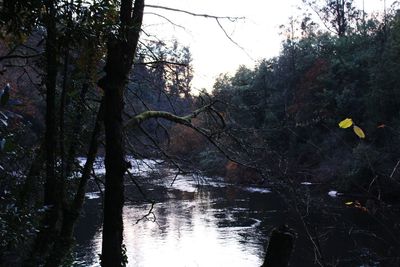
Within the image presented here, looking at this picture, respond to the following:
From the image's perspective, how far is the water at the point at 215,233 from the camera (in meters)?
11.6

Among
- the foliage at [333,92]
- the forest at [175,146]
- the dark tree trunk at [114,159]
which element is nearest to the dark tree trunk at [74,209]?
the forest at [175,146]

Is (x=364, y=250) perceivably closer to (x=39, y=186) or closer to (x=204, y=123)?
(x=204, y=123)

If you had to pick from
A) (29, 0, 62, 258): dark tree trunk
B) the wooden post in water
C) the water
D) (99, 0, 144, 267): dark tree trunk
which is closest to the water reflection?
the water

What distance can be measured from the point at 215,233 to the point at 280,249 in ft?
40.5

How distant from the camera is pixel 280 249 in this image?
85.8 inches

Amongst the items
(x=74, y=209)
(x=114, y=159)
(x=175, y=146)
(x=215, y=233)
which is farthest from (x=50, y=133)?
(x=175, y=146)

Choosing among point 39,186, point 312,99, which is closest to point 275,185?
point 39,186

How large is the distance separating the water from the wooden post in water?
6293mm

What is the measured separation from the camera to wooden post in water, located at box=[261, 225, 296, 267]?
2.15 m

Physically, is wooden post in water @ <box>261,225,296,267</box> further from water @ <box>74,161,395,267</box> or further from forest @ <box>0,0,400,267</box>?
water @ <box>74,161,395,267</box>

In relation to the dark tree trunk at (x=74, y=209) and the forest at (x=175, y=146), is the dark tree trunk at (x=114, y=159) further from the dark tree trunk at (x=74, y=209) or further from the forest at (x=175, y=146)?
the dark tree trunk at (x=74, y=209)

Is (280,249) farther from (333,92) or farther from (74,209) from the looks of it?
(333,92)

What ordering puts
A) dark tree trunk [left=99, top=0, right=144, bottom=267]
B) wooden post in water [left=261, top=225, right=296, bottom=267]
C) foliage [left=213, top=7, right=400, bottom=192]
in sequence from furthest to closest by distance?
foliage [left=213, top=7, right=400, bottom=192] < dark tree trunk [left=99, top=0, right=144, bottom=267] < wooden post in water [left=261, top=225, right=296, bottom=267]

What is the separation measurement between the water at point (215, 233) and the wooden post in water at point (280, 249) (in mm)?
6293
